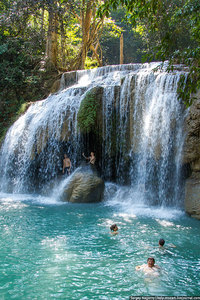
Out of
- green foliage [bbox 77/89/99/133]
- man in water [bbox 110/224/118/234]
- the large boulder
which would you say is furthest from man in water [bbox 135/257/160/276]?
green foliage [bbox 77/89/99/133]

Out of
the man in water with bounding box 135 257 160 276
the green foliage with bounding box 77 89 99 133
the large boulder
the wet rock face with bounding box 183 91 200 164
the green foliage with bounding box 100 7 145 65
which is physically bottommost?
the man in water with bounding box 135 257 160 276

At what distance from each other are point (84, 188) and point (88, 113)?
3.21m

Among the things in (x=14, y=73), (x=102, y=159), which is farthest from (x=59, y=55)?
(x=102, y=159)

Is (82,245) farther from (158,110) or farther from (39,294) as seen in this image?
(158,110)

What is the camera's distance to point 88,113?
39.1 feet

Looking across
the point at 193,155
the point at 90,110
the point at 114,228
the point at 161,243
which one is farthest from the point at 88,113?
the point at 161,243

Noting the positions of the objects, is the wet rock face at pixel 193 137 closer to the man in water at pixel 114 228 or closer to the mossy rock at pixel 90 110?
the man in water at pixel 114 228

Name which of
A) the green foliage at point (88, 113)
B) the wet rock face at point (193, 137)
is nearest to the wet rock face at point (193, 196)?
the wet rock face at point (193, 137)

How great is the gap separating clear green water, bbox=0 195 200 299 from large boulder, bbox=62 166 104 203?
1.40m

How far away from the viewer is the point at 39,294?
4.21 metres

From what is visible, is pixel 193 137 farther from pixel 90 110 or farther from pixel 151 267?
pixel 151 267

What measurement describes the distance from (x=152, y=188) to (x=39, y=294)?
7063 mm

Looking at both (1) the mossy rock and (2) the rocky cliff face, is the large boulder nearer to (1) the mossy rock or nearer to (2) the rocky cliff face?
(1) the mossy rock

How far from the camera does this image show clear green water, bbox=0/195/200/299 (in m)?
4.39
